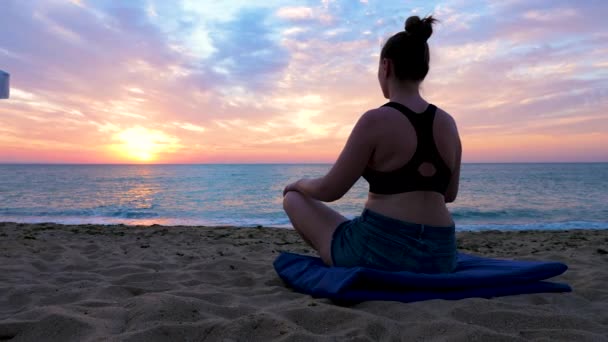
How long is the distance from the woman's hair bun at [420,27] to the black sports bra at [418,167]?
39cm

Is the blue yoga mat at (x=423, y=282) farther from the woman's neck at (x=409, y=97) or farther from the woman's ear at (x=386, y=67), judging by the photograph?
the woman's ear at (x=386, y=67)

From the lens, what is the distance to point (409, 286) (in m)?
2.27

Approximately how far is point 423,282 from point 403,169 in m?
0.66

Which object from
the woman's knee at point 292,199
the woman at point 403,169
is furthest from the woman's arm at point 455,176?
the woman's knee at point 292,199

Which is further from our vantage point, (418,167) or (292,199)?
(292,199)

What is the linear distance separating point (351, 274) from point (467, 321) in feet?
2.07

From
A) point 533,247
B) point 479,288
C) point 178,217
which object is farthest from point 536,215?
point 479,288

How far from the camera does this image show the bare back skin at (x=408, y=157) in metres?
2.16

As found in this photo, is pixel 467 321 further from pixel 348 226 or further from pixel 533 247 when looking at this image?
pixel 533 247

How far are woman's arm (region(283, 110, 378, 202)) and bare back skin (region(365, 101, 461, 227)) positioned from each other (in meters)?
0.04

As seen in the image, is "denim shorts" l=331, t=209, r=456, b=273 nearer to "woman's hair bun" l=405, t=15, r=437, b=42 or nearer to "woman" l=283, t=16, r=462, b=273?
"woman" l=283, t=16, r=462, b=273

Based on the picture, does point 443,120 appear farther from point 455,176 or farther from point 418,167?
point 455,176

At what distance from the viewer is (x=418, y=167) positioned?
2.20 metres

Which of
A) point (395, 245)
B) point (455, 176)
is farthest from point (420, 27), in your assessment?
point (395, 245)
